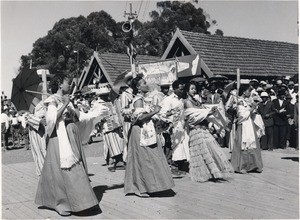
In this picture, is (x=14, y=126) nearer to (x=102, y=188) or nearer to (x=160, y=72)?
(x=160, y=72)

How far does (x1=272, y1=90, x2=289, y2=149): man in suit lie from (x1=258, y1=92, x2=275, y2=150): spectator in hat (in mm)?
144

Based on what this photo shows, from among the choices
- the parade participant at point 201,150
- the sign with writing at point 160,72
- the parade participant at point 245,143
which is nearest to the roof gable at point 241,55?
the sign with writing at point 160,72

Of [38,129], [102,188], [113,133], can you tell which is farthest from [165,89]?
[38,129]

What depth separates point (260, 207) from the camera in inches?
221

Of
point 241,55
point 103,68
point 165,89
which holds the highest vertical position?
point 241,55

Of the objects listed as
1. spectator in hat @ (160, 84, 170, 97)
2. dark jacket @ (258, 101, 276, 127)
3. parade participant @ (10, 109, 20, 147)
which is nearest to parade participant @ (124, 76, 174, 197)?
spectator in hat @ (160, 84, 170, 97)

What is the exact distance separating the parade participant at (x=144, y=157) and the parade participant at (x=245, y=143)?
243 centimetres

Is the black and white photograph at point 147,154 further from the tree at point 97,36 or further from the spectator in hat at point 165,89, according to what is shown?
the tree at point 97,36

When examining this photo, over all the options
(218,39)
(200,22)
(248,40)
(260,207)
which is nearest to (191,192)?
(260,207)

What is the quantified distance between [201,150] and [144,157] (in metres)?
1.47

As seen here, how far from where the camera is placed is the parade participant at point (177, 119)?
7.55 m

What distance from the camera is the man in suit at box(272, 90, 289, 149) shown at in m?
12.6

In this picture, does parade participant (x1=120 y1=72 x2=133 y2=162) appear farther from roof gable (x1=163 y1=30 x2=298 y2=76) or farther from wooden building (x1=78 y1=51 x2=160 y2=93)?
wooden building (x1=78 y1=51 x2=160 y2=93)

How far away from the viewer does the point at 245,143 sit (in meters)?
8.14
